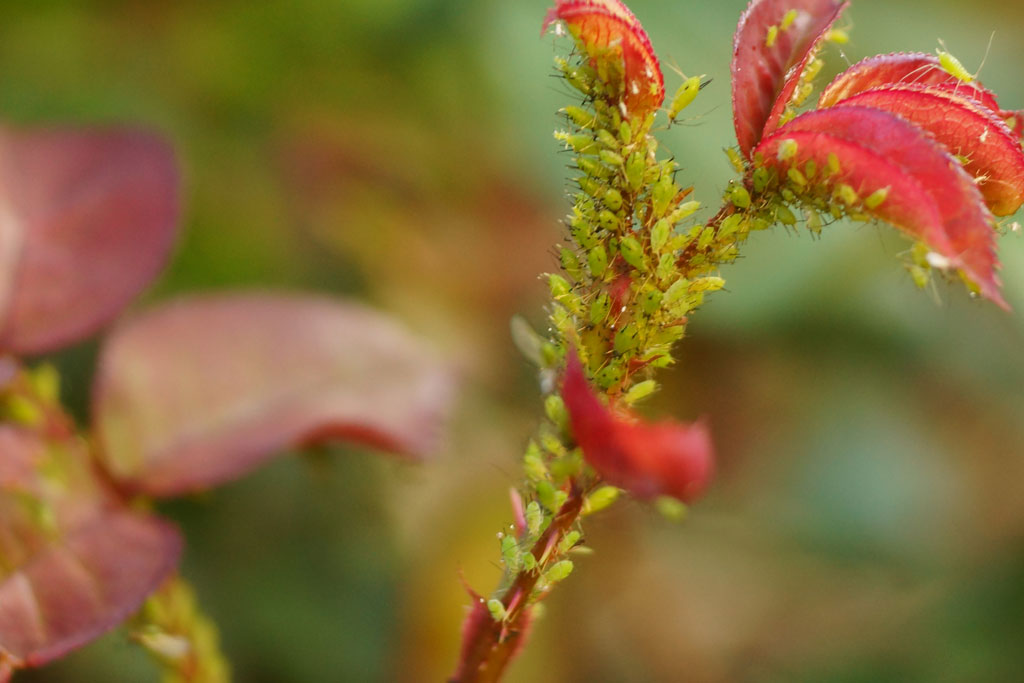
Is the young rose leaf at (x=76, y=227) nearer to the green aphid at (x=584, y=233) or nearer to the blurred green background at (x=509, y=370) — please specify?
the blurred green background at (x=509, y=370)

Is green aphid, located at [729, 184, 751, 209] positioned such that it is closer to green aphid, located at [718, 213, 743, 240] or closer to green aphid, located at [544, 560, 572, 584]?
green aphid, located at [718, 213, 743, 240]

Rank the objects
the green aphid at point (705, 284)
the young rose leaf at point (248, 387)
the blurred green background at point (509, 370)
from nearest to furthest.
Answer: the green aphid at point (705, 284), the young rose leaf at point (248, 387), the blurred green background at point (509, 370)

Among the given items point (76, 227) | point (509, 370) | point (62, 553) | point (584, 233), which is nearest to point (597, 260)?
point (584, 233)

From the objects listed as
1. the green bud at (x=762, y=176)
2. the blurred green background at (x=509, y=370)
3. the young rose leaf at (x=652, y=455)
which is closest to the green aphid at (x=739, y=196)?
Answer: the green bud at (x=762, y=176)

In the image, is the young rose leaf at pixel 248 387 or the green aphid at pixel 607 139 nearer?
the green aphid at pixel 607 139

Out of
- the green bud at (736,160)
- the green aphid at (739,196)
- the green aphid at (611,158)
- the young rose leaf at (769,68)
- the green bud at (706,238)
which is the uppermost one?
the young rose leaf at (769,68)

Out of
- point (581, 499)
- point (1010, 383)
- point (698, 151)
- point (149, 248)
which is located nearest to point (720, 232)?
point (581, 499)

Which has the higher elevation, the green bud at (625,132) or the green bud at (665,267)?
the green bud at (625,132)

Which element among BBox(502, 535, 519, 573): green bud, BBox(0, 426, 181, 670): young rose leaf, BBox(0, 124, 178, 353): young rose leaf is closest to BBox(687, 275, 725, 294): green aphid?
BBox(502, 535, 519, 573): green bud
